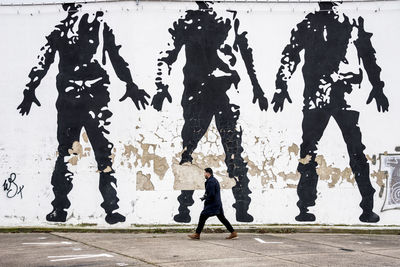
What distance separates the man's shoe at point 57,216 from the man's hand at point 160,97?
3.77m

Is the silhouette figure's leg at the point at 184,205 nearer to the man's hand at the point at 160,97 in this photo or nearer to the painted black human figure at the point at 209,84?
the painted black human figure at the point at 209,84

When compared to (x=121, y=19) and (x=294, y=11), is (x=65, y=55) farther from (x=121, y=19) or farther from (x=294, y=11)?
(x=294, y=11)

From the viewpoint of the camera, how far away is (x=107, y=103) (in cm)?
1463

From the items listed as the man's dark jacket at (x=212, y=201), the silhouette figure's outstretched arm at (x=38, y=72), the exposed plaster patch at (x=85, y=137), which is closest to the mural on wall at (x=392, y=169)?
the man's dark jacket at (x=212, y=201)

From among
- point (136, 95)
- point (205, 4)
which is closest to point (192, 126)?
point (136, 95)

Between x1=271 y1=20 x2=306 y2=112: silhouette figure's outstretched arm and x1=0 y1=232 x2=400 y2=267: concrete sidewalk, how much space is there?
377cm

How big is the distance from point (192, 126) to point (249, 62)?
2.45 m

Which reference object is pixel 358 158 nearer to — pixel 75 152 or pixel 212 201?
pixel 212 201

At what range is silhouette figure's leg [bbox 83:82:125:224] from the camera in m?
14.3

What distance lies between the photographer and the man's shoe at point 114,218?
14281 millimetres

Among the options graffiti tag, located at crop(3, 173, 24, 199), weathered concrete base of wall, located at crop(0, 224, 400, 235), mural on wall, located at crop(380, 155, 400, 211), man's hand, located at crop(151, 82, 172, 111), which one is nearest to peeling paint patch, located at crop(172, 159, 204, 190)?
weathered concrete base of wall, located at crop(0, 224, 400, 235)

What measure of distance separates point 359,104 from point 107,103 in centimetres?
703

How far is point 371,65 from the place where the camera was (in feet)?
49.9

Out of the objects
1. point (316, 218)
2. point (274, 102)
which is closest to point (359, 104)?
point (274, 102)
